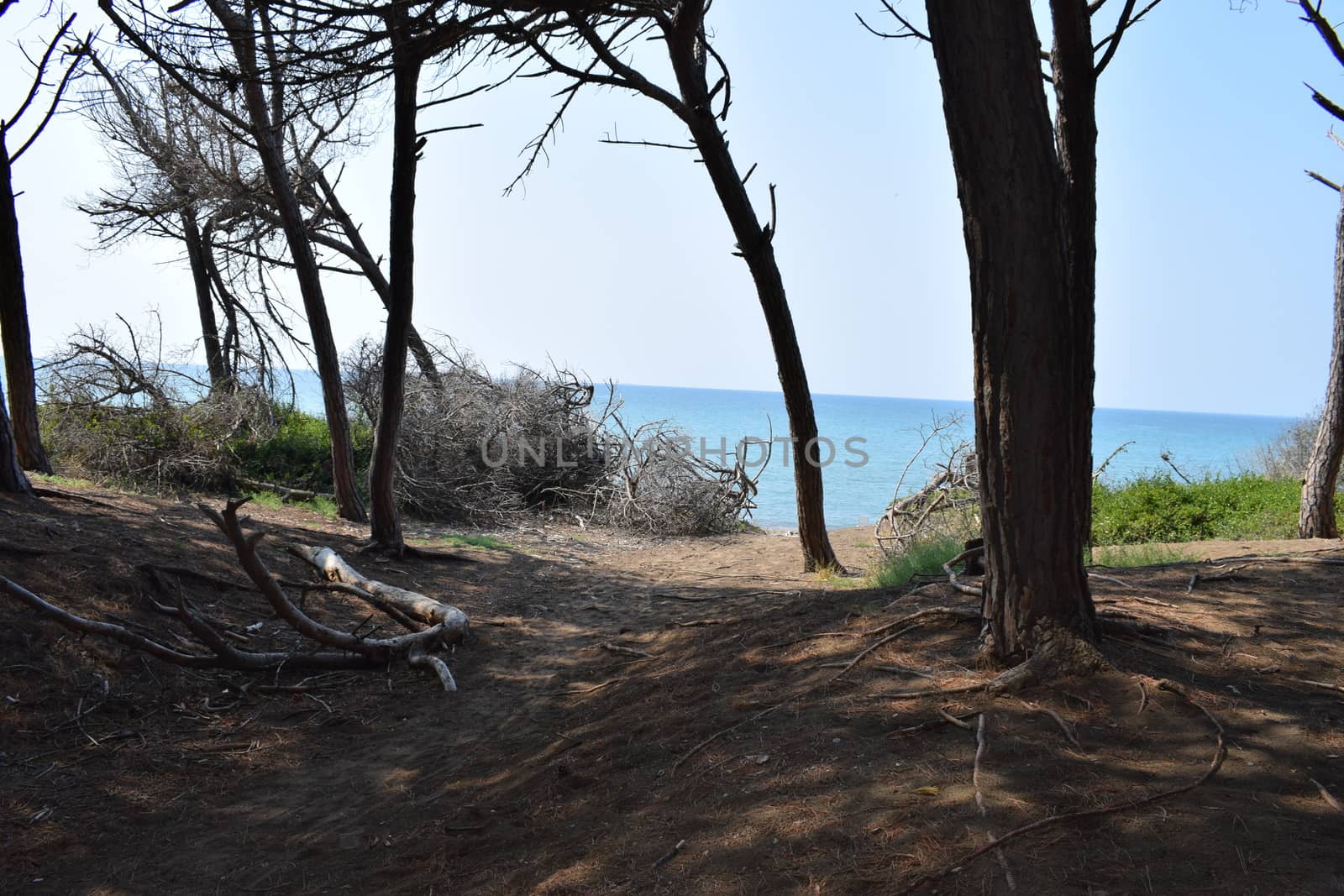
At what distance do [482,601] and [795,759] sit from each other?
4.99m

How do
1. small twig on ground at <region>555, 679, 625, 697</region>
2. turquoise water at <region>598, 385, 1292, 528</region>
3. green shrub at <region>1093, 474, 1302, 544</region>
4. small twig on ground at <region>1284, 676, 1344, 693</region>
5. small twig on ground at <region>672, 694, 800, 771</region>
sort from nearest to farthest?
small twig on ground at <region>1284, 676, 1344, 693</region>, small twig on ground at <region>672, 694, 800, 771</region>, small twig on ground at <region>555, 679, 625, 697</region>, green shrub at <region>1093, 474, 1302, 544</region>, turquoise water at <region>598, 385, 1292, 528</region>

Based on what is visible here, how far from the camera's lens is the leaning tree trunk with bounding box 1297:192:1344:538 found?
9.17 metres

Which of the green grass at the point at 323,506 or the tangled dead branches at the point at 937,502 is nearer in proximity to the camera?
the tangled dead branches at the point at 937,502

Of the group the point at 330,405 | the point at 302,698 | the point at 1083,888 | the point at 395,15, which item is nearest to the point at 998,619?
the point at 1083,888

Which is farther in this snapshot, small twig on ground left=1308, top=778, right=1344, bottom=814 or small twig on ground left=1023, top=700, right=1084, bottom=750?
small twig on ground left=1023, top=700, right=1084, bottom=750

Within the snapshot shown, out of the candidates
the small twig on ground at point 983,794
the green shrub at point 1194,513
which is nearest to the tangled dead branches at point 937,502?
the green shrub at point 1194,513

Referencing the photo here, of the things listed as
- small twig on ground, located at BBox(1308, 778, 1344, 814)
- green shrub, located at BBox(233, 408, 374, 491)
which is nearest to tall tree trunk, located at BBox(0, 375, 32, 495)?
green shrub, located at BBox(233, 408, 374, 491)

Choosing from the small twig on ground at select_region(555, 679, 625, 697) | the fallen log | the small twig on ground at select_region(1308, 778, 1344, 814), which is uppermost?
the small twig on ground at select_region(1308, 778, 1344, 814)

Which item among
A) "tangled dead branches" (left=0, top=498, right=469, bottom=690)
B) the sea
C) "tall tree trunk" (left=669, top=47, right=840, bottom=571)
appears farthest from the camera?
the sea

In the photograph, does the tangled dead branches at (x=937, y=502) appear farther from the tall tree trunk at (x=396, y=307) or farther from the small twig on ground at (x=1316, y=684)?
the small twig on ground at (x=1316, y=684)

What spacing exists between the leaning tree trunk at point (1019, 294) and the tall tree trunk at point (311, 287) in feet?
26.4

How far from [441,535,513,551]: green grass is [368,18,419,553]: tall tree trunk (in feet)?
4.40

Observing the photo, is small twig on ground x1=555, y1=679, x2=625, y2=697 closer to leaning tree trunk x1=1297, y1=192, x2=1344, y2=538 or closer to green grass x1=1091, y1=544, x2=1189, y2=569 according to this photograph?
green grass x1=1091, y1=544, x2=1189, y2=569

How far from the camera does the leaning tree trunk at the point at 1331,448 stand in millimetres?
9172
